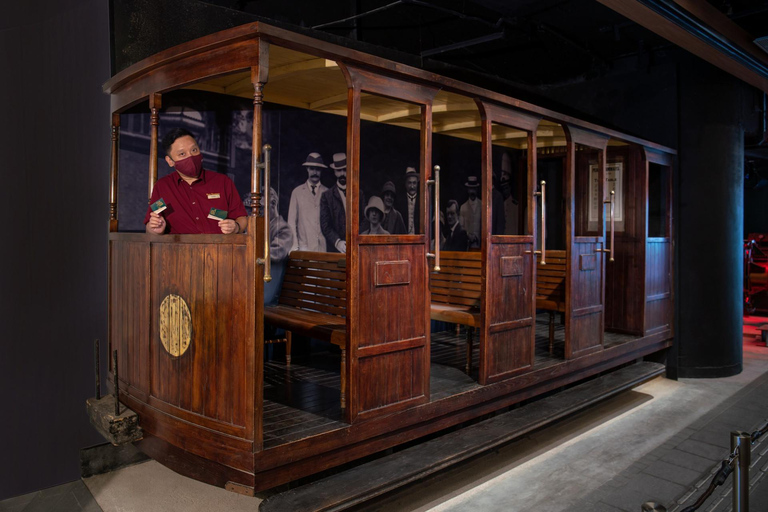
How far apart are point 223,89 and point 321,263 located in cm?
177

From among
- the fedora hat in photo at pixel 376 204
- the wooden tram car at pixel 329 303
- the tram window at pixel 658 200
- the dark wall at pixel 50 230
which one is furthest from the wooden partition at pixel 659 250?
the dark wall at pixel 50 230

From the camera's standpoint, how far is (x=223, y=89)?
5.07m

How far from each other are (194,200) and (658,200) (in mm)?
6142

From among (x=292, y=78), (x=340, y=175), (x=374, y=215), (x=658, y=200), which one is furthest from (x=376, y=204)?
(x=658, y=200)

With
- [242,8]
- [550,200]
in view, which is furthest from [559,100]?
[242,8]

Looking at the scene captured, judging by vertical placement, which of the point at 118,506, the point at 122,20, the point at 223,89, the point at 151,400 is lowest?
the point at 118,506

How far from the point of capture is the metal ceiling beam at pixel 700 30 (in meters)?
4.16

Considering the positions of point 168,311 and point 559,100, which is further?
point 559,100

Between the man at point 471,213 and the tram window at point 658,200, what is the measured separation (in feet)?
7.41

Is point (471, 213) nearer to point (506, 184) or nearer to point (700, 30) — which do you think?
point (506, 184)

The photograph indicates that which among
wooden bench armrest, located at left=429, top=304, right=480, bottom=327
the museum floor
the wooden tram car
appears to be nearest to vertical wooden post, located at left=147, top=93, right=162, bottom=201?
the wooden tram car

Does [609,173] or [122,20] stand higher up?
[122,20]

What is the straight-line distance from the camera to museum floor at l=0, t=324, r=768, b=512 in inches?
155

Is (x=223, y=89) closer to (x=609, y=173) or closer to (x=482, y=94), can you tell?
(x=482, y=94)
